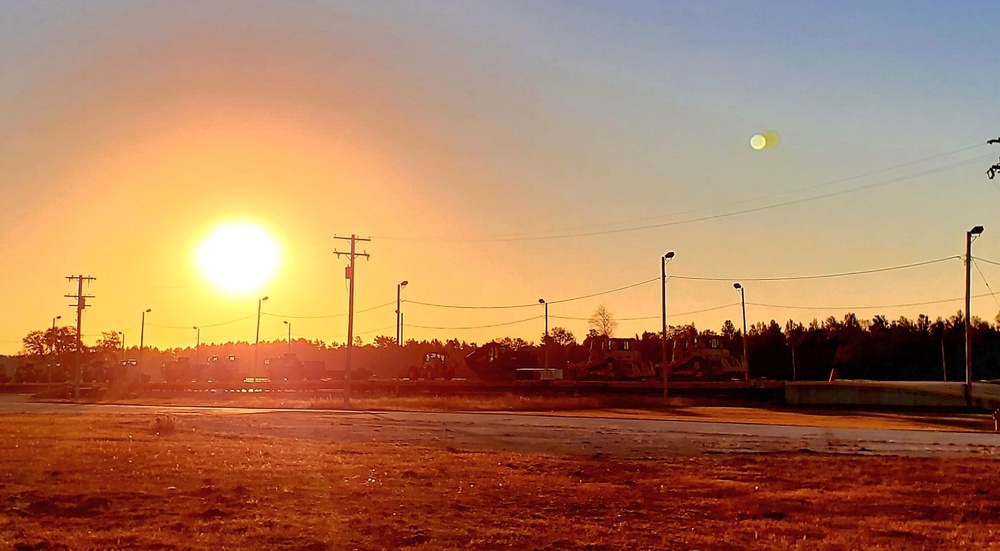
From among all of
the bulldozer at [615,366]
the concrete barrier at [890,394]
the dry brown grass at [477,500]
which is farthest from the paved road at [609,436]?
the bulldozer at [615,366]

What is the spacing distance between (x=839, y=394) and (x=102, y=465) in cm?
5922

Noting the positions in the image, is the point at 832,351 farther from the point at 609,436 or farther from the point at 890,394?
the point at 609,436

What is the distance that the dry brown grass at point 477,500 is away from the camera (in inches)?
466

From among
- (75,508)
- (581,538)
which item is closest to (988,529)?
(581,538)

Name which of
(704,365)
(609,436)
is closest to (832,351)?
(704,365)

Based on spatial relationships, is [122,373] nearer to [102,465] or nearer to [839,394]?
[839,394]

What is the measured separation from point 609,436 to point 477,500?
15.2m

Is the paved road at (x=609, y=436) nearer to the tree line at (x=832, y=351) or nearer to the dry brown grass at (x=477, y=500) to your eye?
the dry brown grass at (x=477, y=500)

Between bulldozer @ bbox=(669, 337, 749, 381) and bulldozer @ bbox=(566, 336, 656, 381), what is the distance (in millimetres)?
2696

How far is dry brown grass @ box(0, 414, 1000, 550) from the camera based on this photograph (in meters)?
11.8

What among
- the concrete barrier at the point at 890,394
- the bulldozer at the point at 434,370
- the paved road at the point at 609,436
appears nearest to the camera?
the paved road at the point at 609,436

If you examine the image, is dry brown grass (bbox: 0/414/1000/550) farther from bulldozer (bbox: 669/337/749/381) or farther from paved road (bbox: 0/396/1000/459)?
bulldozer (bbox: 669/337/749/381)

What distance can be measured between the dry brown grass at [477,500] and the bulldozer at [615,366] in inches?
2629

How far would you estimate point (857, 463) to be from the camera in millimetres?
20797
